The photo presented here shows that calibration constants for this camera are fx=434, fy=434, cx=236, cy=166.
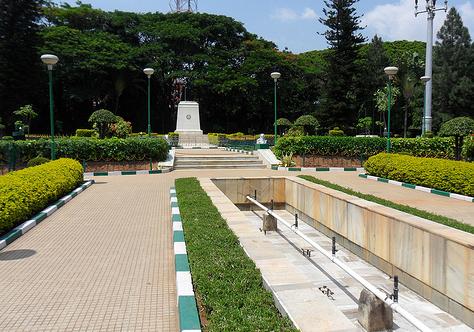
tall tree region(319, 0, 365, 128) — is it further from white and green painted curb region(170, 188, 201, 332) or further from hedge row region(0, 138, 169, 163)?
white and green painted curb region(170, 188, 201, 332)

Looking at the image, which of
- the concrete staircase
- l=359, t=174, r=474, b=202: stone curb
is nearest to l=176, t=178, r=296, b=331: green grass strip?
l=359, t=174, r=474, b=202: stone curb

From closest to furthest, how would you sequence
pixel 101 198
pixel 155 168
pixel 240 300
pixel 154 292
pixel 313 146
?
pixel 240 300, pixel 154 292, pixel 101 198, pixel 155 168, pixel 313 146

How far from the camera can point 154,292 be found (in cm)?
489

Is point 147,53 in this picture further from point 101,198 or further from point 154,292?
point 154,292

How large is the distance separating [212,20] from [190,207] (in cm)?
4047

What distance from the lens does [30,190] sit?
878 cm

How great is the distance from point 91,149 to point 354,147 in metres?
12.4

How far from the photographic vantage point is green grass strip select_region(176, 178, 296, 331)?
3524 mm

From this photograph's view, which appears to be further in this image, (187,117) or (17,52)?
(187,117)

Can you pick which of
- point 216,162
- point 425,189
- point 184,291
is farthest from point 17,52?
point 184,291

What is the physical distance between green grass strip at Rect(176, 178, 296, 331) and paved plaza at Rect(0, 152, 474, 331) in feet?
1.34

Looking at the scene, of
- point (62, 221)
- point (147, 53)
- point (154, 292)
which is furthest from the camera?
point (147, 53)

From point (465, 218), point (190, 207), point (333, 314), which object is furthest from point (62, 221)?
point (465, 218)

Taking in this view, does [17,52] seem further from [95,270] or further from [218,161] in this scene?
[95,270]
